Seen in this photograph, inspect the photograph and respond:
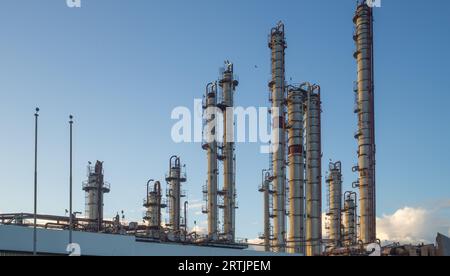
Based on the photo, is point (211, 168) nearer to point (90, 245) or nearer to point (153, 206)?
point (153, 206)

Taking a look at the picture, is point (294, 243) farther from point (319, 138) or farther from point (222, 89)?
point (222, 89)

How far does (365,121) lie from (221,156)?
48.5ft

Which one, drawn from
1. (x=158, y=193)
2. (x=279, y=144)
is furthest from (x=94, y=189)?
(x=279, y=144)

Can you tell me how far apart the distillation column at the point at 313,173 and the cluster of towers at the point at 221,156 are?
767cm

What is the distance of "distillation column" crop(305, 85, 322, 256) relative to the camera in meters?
58.7

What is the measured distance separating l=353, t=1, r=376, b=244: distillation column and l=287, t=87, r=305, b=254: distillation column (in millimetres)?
5504

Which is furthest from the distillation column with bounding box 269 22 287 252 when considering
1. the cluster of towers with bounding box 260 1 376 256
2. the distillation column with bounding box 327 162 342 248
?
the distillation column with bounding box 327 162 342 248

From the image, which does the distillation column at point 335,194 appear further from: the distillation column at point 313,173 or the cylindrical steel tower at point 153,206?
the cylindrical steel tower at point 153,206

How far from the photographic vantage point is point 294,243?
58.1 metres

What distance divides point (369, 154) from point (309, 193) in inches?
271

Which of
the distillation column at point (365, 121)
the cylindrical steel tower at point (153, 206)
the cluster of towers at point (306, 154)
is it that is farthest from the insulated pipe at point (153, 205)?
the distillation column at point (365, 121)

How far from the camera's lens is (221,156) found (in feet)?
210

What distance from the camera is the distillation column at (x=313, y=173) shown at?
58.7 meters
